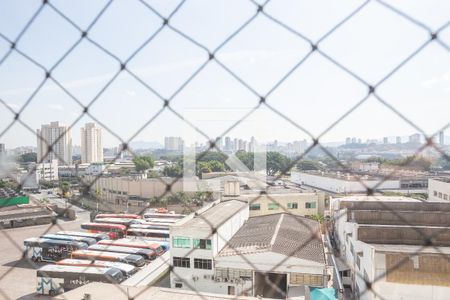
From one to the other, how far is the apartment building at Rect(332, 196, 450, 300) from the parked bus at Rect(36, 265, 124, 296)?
98.9 inches

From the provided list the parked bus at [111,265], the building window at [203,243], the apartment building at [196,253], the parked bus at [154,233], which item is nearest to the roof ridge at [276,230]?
the apartment building at [196,253]

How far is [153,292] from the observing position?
10.1 feet

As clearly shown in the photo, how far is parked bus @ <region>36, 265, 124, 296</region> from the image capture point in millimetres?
3912

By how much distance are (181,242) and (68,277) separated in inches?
49.6

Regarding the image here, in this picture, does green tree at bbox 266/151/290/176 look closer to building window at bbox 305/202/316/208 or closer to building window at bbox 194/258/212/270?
building window at bbox 194/258/212/270

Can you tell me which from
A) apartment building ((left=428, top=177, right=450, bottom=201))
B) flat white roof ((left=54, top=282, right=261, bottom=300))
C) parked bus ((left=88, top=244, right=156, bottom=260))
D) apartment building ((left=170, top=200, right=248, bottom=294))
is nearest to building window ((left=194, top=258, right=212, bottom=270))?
apartment building ((left=170, top=200, right=248, bottom=294))

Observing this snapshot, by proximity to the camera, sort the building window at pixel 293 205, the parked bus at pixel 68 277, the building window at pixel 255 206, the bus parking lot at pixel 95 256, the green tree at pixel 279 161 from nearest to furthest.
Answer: the green tree at pixel 279 161
the parked bus at pixel 68 277
the bus parking lot at pixel 95 256
the building window at pixel 255 206
the building window at pixel 293 205

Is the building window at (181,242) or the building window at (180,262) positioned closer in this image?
the building window at (181,242)

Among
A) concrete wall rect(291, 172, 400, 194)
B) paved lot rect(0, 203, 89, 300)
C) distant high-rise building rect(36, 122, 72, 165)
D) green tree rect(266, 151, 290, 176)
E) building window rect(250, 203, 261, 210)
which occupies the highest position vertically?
distant high-rise building rect(36, 122, 72, 165)

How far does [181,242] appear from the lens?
404cm

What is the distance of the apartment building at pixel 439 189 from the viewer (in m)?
6.73

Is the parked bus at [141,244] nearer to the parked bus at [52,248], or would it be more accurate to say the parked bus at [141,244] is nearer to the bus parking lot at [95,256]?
the bus parking lot at [95,256]

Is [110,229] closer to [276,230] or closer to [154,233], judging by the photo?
[154,233]

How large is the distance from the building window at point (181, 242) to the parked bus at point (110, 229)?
2646 millimetres
